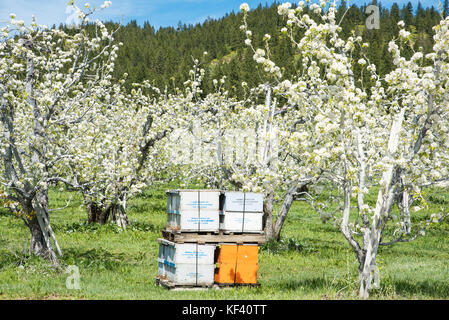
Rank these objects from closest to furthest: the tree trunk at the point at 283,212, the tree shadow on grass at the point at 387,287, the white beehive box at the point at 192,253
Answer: the tree shadow on grass at the point at 387,287
the white beehive box at the point at 192,253
the tree trunk at the point at 283,212

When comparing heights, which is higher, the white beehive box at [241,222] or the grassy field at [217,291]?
the white beehive box at [241,222]

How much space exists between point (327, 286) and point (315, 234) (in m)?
12.4

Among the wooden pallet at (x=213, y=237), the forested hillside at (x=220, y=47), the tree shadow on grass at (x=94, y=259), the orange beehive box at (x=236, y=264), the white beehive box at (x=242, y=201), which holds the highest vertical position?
the forested hillside at (x=220, y=47)

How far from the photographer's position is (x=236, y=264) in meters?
12.0

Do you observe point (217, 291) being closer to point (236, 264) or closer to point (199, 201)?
point (236, 264)

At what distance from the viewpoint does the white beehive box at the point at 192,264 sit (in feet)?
38.3

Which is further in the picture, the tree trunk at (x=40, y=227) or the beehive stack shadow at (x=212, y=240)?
the tree trunk at (x=40, y=227)

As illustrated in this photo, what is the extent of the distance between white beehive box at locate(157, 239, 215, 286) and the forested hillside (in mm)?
91023

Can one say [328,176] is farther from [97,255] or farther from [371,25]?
[97,255]

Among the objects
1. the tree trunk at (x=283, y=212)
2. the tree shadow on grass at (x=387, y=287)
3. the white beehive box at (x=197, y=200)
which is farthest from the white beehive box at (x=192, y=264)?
the tree trunk at (x=283, y=212)

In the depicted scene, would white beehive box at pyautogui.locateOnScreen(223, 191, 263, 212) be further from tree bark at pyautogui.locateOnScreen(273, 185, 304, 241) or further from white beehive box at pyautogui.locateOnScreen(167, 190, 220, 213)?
tree bark at pyautogui.locateOnScreen(273, 185, 304, 241)

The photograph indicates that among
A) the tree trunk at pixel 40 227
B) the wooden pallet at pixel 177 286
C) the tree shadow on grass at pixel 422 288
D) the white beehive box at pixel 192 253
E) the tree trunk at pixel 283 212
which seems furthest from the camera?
the tree trunk at pixel 283 212

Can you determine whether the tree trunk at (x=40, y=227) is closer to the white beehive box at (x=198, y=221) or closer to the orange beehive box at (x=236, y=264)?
the white beehive box at (x=198, y=221)

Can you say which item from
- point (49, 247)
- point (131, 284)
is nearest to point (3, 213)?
point (49, 247)
